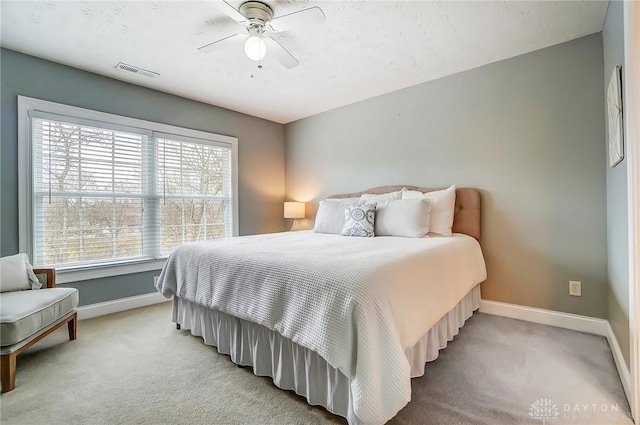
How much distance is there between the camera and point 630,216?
57.9 inches

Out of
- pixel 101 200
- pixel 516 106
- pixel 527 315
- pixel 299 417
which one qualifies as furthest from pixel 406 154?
pixel 101 200

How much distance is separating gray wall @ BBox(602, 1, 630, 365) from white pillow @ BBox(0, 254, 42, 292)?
398 cm

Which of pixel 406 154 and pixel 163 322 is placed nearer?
pixel 163 322

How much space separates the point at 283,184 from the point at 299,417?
3.71 meters

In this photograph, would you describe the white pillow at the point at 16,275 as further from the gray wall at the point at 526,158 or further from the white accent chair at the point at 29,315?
the gray wall at the point at 526,158

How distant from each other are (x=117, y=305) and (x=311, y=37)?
3212 millimetres

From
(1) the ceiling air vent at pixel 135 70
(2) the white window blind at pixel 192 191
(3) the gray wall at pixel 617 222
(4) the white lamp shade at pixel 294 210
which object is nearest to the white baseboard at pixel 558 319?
(3) the gray wall at pixel 617 222

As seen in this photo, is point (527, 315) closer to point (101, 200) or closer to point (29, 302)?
point (29, 302)

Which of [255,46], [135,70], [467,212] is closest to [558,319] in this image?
[467,212]

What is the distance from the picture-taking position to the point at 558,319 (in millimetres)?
2482

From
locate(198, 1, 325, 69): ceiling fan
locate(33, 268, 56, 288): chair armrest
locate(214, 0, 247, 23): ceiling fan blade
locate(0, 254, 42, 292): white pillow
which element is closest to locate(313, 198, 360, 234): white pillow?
locate(198, 1, 325, 69): ceiling fan

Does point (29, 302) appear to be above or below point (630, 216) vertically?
below

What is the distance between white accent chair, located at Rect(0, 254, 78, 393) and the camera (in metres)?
1.69

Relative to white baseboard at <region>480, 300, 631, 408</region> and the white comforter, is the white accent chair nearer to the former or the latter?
the white comforter
